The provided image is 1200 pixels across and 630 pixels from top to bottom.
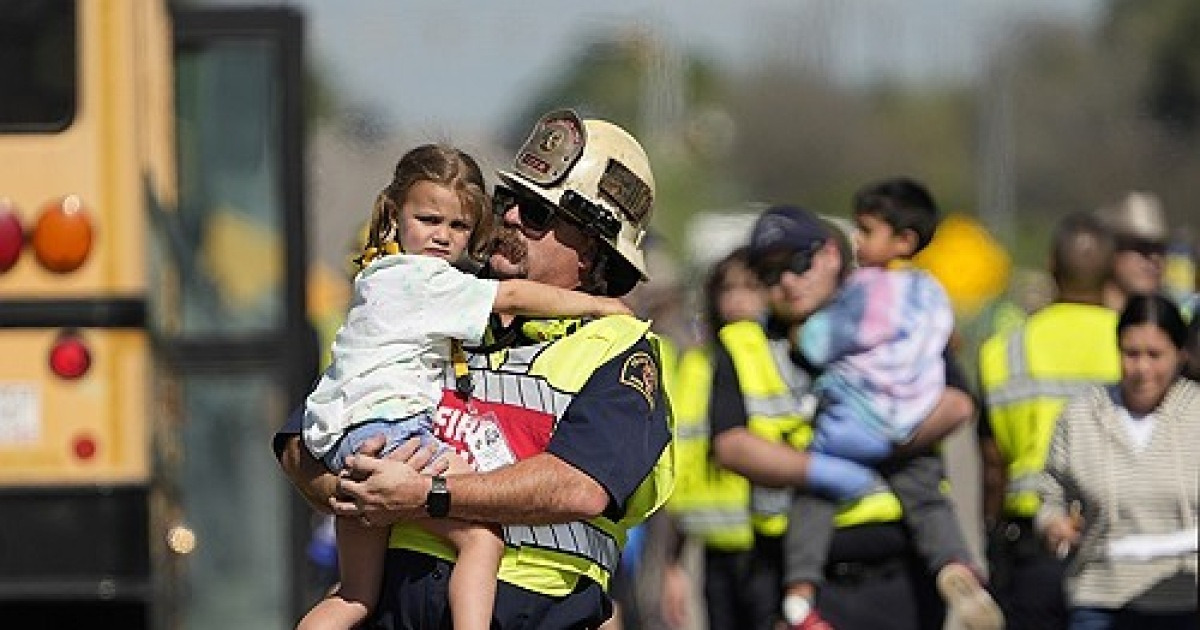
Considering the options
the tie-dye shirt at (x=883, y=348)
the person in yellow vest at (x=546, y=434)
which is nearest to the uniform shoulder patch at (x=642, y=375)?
the person in yellow vest at (x=546, y=434)

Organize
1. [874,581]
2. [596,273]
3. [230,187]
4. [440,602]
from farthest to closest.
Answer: [230,187], [874,581], [596,273], [440,602]

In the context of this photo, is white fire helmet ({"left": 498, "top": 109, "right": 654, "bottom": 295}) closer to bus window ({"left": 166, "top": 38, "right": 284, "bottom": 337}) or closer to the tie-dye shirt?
the tie-dye shirt

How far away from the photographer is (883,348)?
25.2 feet

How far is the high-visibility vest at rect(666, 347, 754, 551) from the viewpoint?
9.77 m

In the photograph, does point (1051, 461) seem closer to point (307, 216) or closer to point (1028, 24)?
point (307, 216)

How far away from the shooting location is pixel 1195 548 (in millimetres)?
8242

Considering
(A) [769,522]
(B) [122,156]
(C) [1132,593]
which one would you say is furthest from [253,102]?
(C) [1132,593]

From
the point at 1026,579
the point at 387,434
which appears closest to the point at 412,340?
the point at 387,434

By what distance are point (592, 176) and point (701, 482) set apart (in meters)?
5.51

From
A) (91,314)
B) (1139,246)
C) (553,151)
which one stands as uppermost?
(553,151)

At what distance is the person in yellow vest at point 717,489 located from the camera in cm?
948

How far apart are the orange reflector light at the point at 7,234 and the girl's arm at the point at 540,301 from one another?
3505mm

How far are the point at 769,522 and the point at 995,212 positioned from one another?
37.4m

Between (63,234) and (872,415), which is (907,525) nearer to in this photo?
(872,415)
